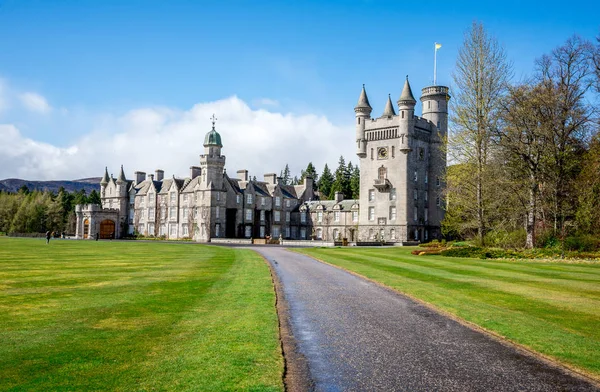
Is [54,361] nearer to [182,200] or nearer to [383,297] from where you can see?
[383,297]

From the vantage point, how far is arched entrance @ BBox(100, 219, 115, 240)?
303 ft

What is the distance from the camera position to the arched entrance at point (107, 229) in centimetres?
9225

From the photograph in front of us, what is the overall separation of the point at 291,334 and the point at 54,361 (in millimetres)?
4604

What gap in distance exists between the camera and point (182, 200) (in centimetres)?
8831

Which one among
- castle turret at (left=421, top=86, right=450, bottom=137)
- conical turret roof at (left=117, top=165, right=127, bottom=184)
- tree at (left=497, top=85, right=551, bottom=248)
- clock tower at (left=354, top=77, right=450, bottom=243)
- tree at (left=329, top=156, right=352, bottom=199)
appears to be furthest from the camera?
tree at (left=329, top=156, right=352, bottom=199)

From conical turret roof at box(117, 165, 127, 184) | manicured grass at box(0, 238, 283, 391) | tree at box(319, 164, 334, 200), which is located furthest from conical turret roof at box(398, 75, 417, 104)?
manicured grass at box(0, 238, 283, 391)

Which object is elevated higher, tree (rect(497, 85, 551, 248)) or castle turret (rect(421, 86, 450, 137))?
castle turret (rect(421, 86, 450, 137))

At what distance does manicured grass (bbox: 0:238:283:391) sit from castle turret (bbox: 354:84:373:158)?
6396 cm

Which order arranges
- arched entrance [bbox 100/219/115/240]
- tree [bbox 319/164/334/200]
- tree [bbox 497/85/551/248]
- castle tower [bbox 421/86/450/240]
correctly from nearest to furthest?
tree [bbox 497/85/551/248] < castle tower [bbox 421/86/450/240] < arched entrance [bbox 100/219/115/240] < tree [bbox 319/164/334/200]

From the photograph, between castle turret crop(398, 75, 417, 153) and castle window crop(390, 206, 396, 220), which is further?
castle window crop(390, 206, 396, 220)

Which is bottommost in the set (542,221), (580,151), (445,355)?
(445,355)

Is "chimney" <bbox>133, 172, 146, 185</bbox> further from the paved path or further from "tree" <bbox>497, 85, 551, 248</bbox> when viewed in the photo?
the paved path

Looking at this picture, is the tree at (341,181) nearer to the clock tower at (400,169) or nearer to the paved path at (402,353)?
the clock tower at (400,169)

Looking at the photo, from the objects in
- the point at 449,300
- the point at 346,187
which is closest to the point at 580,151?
the point at 449,300
